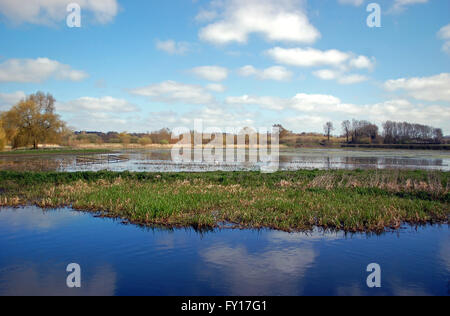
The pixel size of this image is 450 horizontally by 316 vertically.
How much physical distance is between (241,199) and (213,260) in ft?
18.5

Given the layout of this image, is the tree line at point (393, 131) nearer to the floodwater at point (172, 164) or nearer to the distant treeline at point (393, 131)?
the distant treeline at point (393, 131)

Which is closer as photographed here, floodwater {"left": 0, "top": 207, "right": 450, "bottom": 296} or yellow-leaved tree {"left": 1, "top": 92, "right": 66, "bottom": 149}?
floodwater {"left": 0, "top": 207, "right": 450, "bottom": 296}

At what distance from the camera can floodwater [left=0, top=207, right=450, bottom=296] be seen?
21.8 ft

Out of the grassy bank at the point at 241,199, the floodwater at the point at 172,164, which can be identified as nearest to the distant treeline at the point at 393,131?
the floodwater at the point at 172,164

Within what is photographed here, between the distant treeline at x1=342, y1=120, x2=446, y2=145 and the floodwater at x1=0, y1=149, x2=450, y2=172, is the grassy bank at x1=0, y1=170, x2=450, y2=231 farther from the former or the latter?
the distant treeline at x1=342, y1=120, x2=446, y2=145

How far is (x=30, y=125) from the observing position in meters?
53.5

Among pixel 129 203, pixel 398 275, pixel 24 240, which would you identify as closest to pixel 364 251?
pixel 398 275

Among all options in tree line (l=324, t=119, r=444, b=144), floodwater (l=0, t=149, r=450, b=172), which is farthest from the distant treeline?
floodwater (l=0, t=149, r=450, b=172)

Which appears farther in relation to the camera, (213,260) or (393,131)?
(393,131)

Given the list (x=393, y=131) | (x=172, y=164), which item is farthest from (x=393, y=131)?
(x=172, y=164)

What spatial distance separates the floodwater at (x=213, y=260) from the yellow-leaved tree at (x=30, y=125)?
48.9 metres

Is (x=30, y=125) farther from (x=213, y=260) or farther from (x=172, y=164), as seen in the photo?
(x=213, y=260)

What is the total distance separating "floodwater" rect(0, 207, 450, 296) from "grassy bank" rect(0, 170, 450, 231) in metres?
0.74
